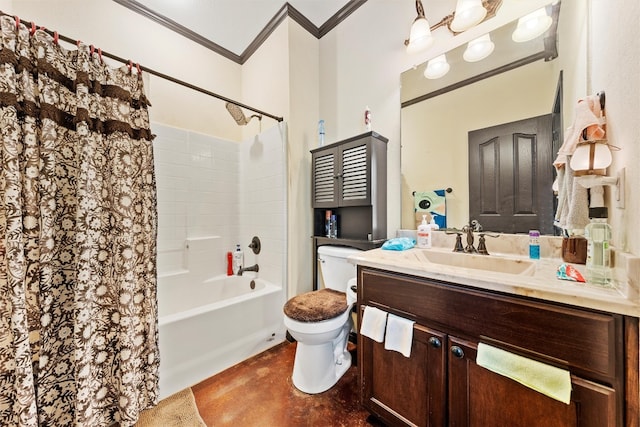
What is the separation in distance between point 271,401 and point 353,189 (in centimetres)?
141

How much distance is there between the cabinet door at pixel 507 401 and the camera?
0.62 metres

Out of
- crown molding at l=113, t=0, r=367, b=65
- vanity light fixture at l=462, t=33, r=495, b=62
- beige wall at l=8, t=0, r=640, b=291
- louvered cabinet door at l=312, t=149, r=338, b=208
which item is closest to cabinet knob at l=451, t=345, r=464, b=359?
beige wall at l=8, t=0, r=640, b=291

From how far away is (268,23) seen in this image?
2146mm

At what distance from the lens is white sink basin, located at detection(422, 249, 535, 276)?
3.47ft

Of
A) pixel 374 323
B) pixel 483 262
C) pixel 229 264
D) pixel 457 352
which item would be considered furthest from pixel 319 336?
pixel 229 264

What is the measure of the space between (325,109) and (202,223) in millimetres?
1616

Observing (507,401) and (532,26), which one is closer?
(507,401)

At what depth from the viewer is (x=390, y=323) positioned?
103 cm

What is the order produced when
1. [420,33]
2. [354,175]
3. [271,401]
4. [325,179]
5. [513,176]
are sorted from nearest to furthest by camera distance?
[513,176], [271,401], [420,33], [354,175], [325,179]

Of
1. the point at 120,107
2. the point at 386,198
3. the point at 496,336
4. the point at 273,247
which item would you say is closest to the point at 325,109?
the point at 386,198

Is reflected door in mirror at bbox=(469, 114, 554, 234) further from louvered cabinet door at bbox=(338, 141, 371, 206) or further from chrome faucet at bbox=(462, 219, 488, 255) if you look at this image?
louvered cabinet door at bbox=(338, 141, 371, 206)

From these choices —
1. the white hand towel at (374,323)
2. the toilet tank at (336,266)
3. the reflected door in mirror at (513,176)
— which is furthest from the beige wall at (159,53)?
the reflected door in mirror at (513,176)

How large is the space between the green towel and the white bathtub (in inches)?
57.9

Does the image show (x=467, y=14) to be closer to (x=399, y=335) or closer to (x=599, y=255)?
(x=599, y=255)
